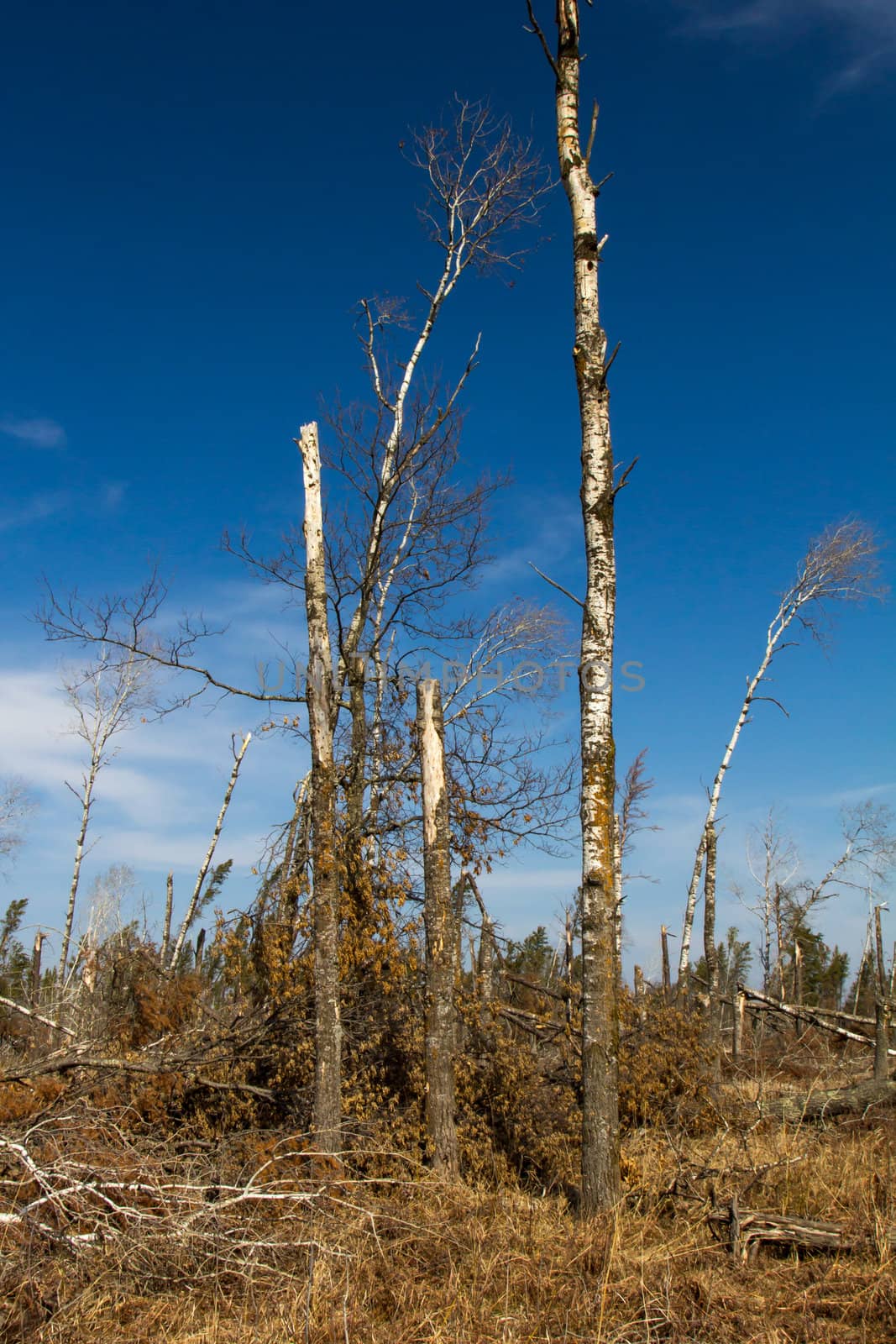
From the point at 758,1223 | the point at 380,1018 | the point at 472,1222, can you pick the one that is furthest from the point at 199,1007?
the point at 758,1223

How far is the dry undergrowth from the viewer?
438cm

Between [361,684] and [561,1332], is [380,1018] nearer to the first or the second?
[361,684]

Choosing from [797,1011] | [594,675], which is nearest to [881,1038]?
[797,1011]

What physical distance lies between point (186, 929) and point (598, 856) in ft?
59.1

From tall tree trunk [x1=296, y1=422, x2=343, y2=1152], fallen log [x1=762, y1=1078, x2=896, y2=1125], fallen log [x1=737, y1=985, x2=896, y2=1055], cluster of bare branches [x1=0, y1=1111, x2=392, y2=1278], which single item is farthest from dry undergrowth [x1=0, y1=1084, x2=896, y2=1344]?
fallen log [x1=737, y1=985, x2=896, y2=1055]

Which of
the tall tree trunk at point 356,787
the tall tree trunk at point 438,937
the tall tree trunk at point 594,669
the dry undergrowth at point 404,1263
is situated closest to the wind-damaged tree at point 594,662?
the tall tree trunk at point 594,669

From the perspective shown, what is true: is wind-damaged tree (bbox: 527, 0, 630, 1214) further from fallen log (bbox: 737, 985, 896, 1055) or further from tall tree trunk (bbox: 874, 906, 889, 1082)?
fallen log (bbox: 737, 985, 896, 1055)

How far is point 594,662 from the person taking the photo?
695cm

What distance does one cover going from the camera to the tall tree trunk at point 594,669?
6.22 metres

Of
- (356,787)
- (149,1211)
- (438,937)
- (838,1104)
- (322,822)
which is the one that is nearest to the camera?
(149,1211)

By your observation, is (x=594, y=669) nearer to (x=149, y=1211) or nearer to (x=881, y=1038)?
(x=149, y=1211)

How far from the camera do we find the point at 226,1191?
6.57m

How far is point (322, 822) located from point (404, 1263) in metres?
4.52

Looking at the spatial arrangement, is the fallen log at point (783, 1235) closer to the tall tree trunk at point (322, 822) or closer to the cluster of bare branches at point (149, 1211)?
the cluster of bare branches at point (149, 1211)
